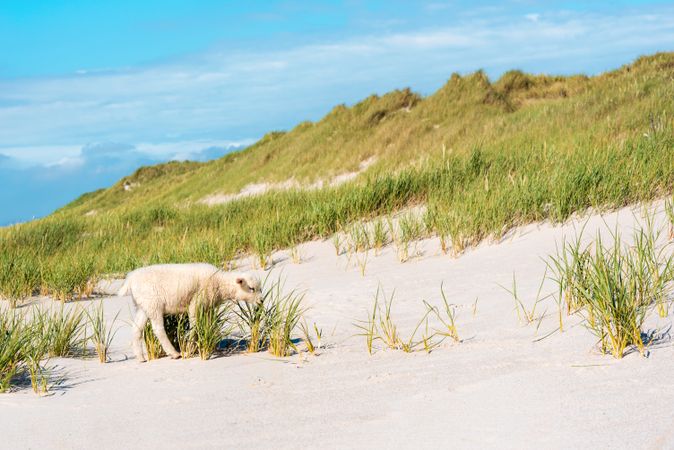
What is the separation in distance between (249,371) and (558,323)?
215 centimetres

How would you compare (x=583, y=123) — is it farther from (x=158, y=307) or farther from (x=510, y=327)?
(x=158, y=307)

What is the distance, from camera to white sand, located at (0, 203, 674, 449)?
3059mm

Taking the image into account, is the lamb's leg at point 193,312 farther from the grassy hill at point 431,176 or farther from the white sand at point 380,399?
the grassy hill at point 431,176

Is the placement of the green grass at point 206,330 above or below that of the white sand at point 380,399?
above

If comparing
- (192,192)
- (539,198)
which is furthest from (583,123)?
(192,192)

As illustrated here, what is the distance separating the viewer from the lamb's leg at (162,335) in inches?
189

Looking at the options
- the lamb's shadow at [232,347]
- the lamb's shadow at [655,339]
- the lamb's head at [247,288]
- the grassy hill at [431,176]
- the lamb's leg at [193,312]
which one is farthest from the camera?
the grassy hill at [431,176]

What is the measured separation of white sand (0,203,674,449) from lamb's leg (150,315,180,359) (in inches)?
2.8

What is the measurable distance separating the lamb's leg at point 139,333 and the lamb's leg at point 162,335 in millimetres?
85

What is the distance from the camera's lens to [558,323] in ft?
15.4

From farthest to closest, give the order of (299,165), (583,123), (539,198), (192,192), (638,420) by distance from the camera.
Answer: (192,192) < (299,165) < (583,123) < (539,198) < (638,420)

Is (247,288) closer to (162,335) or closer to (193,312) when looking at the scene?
(193,312)

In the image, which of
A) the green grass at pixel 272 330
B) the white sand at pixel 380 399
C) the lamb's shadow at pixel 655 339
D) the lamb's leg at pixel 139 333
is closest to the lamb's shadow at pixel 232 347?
the green grass at pixel 272 330

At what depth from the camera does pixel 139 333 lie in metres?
4.84
